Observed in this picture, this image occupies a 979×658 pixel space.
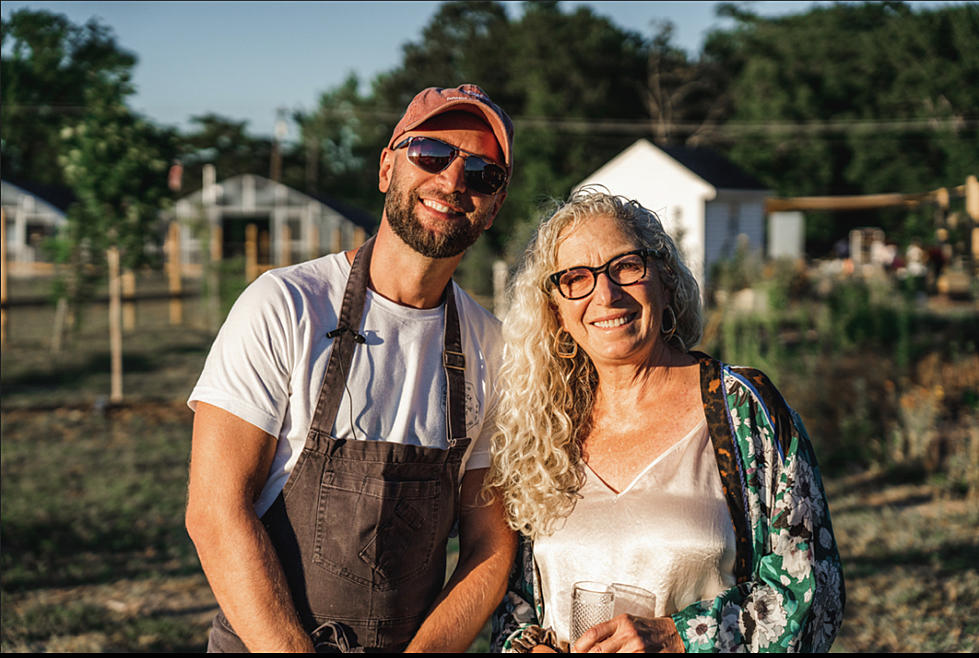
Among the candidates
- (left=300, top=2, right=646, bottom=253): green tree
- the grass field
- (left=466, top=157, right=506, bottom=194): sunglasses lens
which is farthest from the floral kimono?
(left=300, top=2, right=646, bottom=253): green tree

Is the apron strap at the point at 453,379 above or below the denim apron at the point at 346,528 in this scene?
above

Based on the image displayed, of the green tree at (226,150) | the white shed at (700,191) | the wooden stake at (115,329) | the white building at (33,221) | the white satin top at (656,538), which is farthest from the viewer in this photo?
the green tree at (226,150)

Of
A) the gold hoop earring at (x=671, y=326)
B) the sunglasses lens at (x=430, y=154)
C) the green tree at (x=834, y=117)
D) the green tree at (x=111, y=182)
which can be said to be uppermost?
the green tree at (x=834, y=117)

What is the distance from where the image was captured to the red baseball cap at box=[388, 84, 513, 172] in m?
2.50

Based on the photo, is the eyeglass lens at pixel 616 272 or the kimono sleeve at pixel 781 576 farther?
the eyeglass lens at pixel 616 272

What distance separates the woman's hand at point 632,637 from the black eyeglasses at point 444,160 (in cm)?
123

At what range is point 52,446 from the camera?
913cm

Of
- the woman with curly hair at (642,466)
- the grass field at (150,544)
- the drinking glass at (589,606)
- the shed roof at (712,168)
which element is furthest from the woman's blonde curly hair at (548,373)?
the shed roof at (712,168)

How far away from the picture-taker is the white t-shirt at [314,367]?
2.21 meters

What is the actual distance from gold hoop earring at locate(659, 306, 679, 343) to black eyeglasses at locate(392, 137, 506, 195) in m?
0.66

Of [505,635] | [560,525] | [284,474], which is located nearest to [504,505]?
[560,525]

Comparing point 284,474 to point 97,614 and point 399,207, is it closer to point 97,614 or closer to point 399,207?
point 399,207

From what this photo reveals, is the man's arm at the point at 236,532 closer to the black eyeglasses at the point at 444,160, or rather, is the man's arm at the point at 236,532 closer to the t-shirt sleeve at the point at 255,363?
the t-shirt sleeve at the point at 255,363

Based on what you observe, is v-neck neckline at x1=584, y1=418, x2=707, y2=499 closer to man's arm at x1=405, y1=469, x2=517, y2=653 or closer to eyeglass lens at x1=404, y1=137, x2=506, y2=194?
man's arm at x1=405, y1=469, x2=517, y2=653
